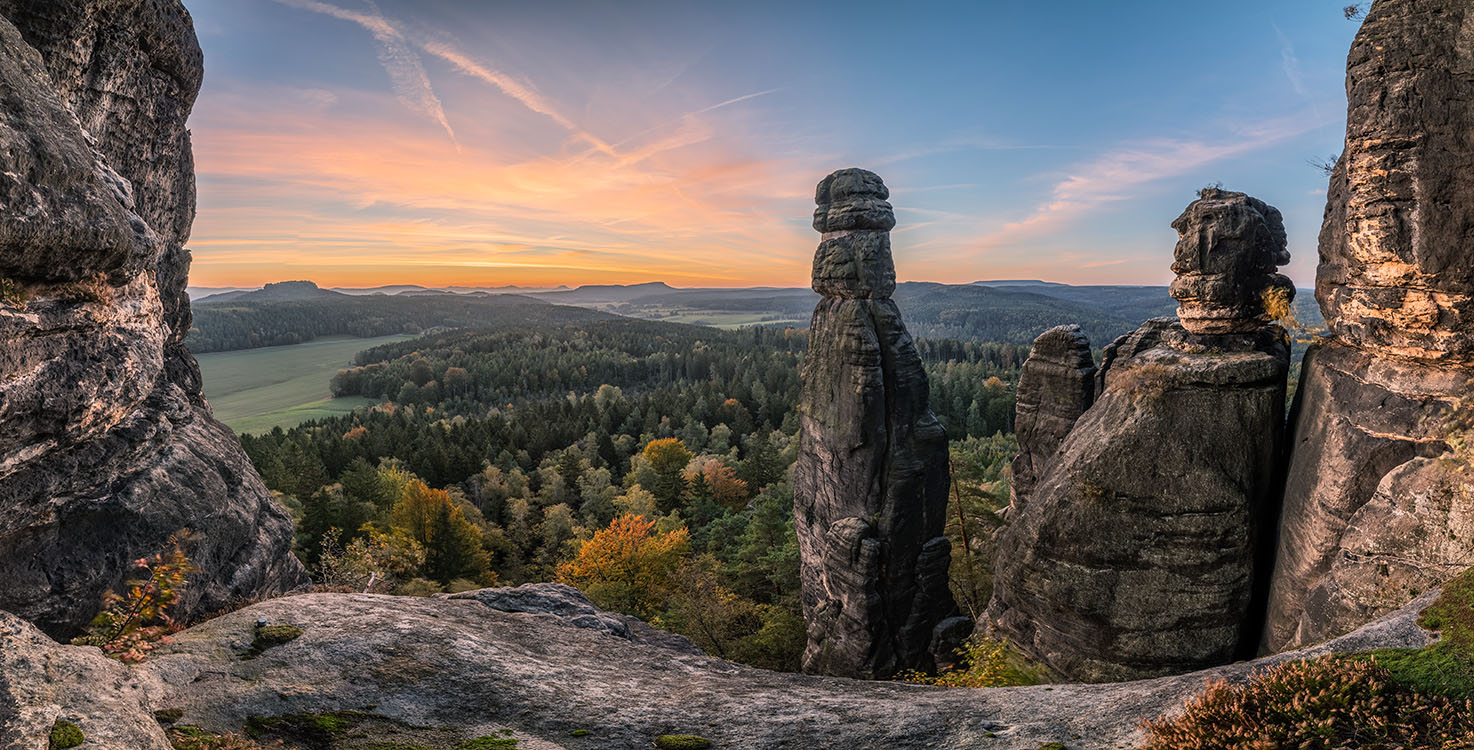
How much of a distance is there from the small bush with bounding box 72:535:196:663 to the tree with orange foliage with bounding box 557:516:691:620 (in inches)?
1070

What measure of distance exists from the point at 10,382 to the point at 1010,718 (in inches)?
528

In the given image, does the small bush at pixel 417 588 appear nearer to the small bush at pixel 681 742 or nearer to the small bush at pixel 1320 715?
the small bush at pixel 681 742

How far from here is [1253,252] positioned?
1442 centimetres

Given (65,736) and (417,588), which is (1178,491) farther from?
(417,588)

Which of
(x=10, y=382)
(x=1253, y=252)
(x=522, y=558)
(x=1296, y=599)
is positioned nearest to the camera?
(x=10, y=382)

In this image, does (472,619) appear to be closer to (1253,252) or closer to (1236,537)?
(1236,537)

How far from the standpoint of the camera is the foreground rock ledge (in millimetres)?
7621

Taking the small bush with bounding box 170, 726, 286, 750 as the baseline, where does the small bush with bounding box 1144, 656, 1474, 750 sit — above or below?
above

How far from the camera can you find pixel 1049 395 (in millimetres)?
22062

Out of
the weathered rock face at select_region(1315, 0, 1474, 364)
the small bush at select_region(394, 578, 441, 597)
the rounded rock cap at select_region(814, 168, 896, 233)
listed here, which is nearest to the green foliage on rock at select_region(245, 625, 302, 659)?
the weathered rock face at select_region(1315, 0, 1474, 364)

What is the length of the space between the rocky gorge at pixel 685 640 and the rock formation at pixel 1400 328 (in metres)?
0.04

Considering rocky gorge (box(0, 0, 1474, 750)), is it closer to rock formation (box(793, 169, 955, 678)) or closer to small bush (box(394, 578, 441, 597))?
rock formation (box(793, 169, 955, 678))

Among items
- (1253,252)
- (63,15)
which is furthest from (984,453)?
(63,15)

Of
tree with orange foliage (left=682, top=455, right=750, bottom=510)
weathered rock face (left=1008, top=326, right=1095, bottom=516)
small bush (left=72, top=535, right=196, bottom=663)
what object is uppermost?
weathered rock face (left=1008, top=326, right=1095, bottom=516)
